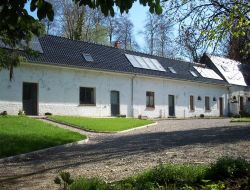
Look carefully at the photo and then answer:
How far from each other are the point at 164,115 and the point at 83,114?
366 inches

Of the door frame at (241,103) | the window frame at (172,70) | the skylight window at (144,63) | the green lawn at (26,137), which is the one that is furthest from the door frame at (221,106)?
the green lawn at (26,137)

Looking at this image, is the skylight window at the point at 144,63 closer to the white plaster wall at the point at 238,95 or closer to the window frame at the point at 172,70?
the window frame at the point at 172,70

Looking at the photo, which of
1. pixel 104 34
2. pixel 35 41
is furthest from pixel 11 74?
pixel 104 34

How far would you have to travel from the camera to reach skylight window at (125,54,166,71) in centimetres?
3467

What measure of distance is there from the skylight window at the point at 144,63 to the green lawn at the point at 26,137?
1640cm

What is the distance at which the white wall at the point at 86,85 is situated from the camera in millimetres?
25266

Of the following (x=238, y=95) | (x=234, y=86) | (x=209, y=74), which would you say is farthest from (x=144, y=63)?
(x=238, y=95)

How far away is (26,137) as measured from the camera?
1495cm

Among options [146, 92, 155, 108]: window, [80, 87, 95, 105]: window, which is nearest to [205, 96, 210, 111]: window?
[146, 92, 155, 108]: window

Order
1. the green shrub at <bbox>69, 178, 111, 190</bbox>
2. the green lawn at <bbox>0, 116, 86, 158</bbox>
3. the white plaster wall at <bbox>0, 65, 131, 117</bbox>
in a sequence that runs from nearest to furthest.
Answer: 1. the green shrub at <bbox>69, 178, 111, 190</bbox>
2. the green lawn at <bbox>0, 116, 86, 158</bbox>
3. the white plaster wall at <bbox>0, 65, 131, 117</bbox>

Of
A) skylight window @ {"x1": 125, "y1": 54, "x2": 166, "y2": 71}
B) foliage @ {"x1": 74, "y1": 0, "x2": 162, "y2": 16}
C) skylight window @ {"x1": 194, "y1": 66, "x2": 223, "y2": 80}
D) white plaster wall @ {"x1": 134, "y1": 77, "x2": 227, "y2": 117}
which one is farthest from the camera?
skylight window @ {"x1": 194, "y1": 66, "x2": 223, "y2": 80}

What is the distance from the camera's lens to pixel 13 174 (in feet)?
31.2

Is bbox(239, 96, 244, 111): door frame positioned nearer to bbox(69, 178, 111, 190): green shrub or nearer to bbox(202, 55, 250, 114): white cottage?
bbox(202, 55, 250, 114): white cottage

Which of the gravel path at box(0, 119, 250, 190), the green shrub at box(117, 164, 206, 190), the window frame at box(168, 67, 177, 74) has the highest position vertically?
the window frame at box(168, 67, 177, 74)
